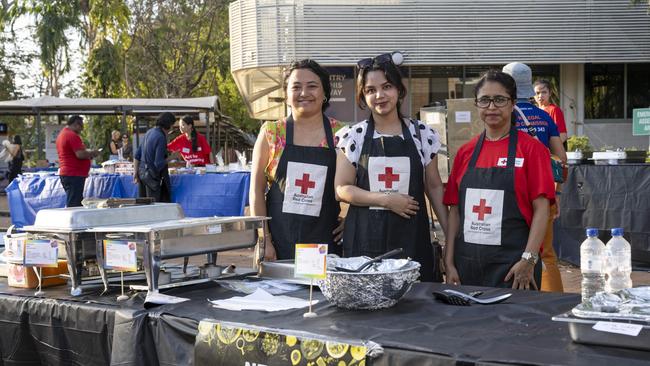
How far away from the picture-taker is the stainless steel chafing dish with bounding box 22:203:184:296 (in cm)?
275

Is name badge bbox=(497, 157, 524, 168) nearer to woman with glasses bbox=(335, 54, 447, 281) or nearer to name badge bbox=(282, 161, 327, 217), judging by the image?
woman with glasses bbox=(335, 54, 447, 281)

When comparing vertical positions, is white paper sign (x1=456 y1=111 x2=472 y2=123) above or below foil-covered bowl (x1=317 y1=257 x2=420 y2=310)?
above

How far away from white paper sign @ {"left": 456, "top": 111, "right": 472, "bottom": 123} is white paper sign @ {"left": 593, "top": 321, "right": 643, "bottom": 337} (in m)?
5.23

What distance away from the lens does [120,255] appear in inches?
104

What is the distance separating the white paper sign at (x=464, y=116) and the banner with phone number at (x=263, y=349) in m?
5.08

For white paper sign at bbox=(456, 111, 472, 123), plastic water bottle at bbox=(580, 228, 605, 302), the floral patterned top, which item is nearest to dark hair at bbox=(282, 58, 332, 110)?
the floral patterned top

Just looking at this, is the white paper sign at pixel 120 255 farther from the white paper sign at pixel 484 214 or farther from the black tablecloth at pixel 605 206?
the black tablecloth at pixel 605 206

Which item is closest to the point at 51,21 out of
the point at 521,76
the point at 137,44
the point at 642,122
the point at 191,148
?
the point at 137,44

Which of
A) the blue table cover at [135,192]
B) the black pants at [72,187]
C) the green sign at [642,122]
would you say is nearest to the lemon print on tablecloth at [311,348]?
the blue table cover at [135,192]

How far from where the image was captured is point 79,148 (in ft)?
30.3

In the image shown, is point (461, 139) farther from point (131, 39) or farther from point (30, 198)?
point (131, 39)

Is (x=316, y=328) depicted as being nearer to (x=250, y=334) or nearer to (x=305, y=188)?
(x=250, y=334)

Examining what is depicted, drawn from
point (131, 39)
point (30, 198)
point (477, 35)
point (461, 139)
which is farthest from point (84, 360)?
point (131, 39)

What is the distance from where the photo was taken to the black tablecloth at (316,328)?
70.3 inches
